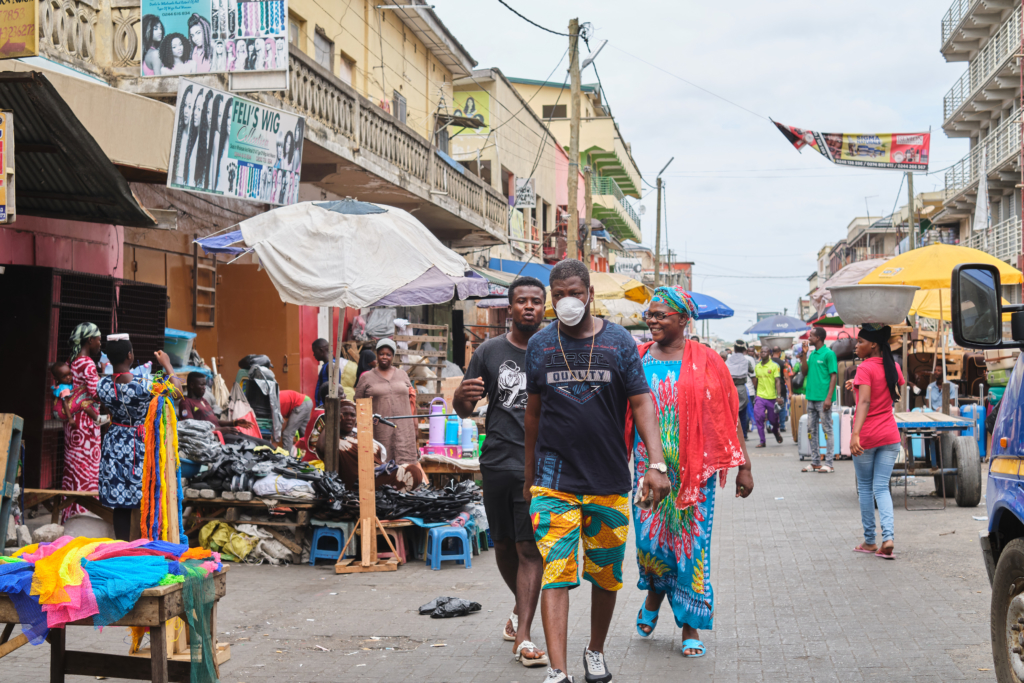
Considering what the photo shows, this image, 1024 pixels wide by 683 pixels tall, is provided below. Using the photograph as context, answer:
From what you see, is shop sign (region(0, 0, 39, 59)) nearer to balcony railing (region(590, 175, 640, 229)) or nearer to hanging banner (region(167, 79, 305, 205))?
hanging banner (region(167, 79, 305, 205))

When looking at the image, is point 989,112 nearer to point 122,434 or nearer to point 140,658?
point 122,434

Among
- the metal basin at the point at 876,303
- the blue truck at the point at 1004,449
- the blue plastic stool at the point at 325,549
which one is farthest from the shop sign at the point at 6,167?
the metal basin at the point at 876,303

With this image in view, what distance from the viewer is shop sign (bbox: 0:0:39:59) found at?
7.66 metres

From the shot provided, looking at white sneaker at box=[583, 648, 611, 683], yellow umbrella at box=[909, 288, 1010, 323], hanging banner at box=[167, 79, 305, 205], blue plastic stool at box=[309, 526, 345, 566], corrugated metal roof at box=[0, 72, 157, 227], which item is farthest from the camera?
yellow umbrella at box=[909, 288, 1010, 323]

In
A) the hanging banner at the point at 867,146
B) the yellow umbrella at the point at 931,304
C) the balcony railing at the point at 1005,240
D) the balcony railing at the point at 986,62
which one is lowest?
the yellow umbrella at the point at 931,304

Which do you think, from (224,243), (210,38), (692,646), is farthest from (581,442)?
(210,38)

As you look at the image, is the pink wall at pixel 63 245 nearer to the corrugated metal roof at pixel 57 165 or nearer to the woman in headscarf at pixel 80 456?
the corrugated metal roof at pixel 57 165

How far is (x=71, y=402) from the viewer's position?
8.09 m

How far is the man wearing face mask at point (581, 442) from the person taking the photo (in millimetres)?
4559

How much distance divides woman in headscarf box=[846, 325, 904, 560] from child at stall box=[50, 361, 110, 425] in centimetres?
613

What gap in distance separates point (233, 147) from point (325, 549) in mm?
5141

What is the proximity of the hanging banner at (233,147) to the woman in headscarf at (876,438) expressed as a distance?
695cm

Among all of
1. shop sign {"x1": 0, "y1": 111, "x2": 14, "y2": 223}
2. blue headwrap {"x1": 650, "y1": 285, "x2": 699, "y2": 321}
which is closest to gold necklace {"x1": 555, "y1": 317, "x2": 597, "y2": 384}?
blue headwrap {"x1": 650, "y1": 285, "x2": 699, "y2": 321}

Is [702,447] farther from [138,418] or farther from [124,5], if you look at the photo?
[124,5]
